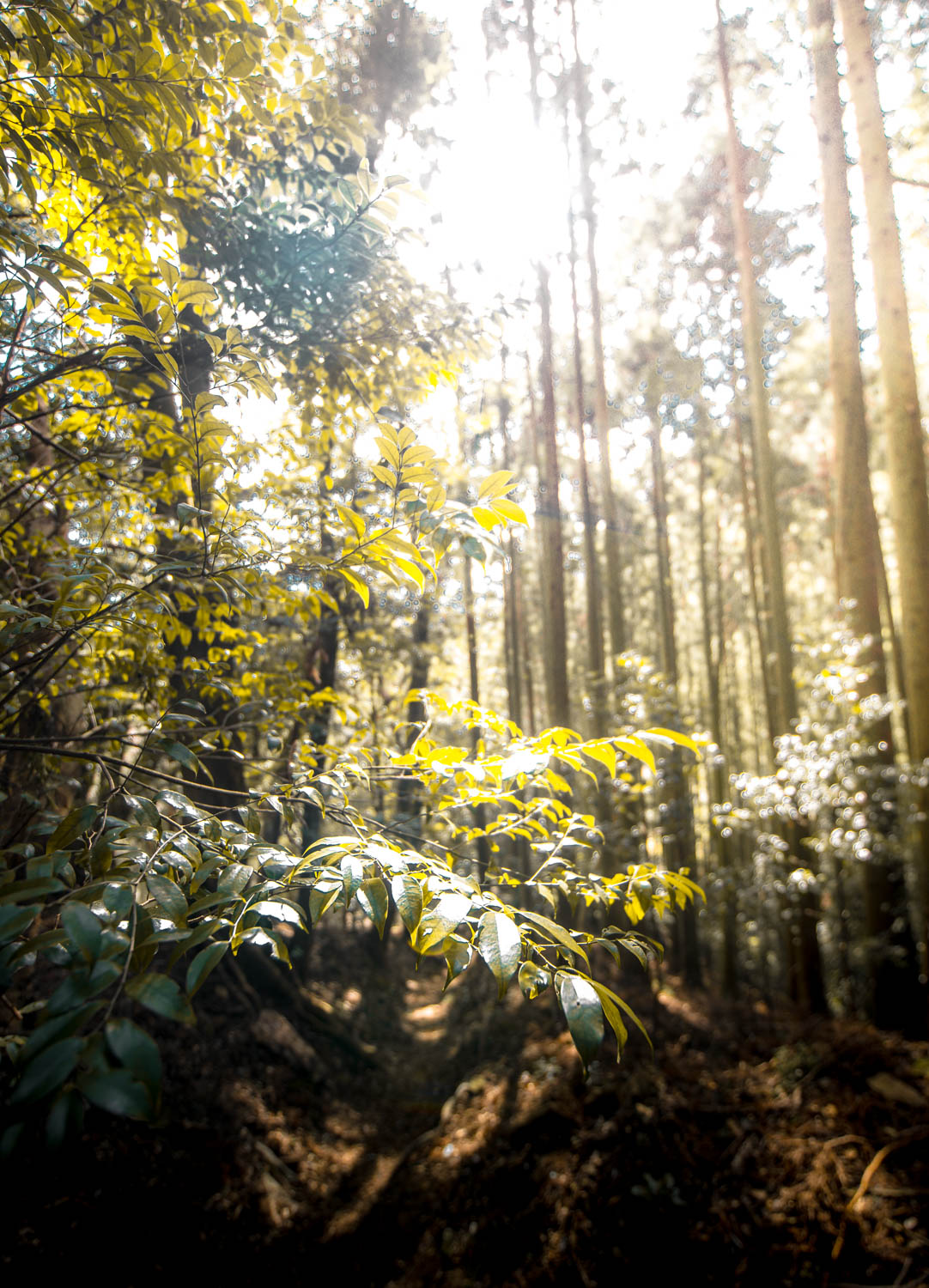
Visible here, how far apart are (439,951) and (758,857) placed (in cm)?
664

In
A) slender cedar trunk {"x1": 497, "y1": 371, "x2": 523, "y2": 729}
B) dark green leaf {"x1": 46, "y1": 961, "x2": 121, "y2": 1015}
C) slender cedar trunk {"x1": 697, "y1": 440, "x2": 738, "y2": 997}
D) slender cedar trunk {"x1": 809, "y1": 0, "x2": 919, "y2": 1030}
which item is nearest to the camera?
dark green leaf {"x1": 46, "y1": 961, "x2": 121, "y2": 1015}

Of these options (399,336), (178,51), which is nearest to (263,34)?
(178,51)

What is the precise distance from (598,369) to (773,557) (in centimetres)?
446

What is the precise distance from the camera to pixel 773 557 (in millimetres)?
8039

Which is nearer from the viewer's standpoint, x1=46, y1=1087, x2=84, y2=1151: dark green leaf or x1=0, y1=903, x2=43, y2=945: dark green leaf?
x1=46, y1=1087, x2=84, y2=1151: dark green leaf

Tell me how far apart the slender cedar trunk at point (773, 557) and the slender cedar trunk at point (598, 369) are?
192cm

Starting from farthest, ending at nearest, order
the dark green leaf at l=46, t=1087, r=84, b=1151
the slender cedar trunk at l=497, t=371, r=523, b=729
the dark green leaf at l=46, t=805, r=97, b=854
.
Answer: the slender cedar trunk at l=497, t=371, r=523, b=729, the dark green leaf at l=46, t=805, r=97, b=854, the dark green leaf at l=46, t=1087, r=84, b=1151

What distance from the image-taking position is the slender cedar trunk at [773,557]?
743cm

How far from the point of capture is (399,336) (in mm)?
3018

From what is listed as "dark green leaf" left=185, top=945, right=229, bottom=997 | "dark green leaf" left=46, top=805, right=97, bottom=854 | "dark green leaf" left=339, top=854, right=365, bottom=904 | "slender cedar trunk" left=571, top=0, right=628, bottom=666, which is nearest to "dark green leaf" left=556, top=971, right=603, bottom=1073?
"dark green leaf" left=339, top=854, right=365, bottom=904

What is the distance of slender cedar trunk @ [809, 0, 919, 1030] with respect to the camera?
585 cm

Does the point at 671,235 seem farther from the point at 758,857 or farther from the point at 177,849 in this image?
the point at 177,849

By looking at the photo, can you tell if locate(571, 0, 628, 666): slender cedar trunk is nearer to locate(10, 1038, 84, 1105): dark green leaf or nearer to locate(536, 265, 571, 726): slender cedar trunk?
locate(536, 265, 571, 726): slender cedar trunk

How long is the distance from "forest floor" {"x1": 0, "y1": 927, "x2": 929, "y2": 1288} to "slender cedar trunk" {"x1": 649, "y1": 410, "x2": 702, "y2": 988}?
2416mm
